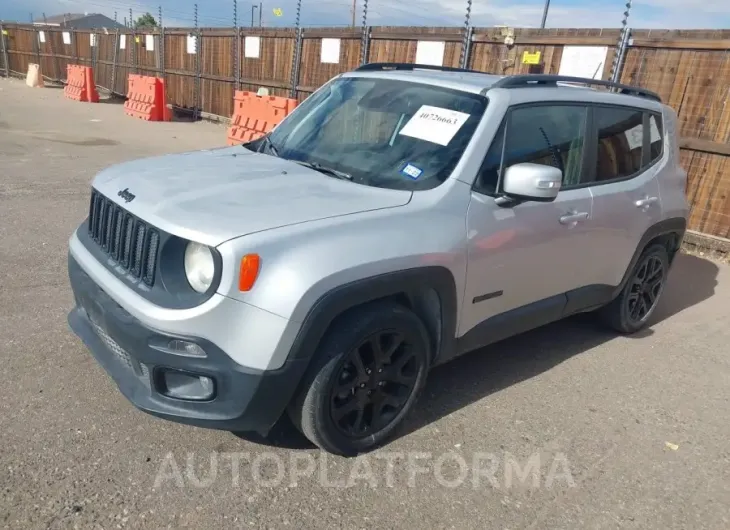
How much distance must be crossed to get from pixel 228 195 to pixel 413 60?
903 cm

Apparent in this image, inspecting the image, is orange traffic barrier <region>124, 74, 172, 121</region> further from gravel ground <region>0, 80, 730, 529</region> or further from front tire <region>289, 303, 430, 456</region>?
front tire <region>289, 303, 430, 456</region>

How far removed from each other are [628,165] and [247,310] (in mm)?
3073

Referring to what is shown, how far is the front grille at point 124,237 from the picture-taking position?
8.64 feet

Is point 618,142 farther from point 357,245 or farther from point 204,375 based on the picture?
point 204,375

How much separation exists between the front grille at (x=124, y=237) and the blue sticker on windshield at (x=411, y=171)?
1289 mm

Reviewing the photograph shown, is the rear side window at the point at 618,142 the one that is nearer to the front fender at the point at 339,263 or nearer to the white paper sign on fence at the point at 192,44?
the front fender at the point at 339,263

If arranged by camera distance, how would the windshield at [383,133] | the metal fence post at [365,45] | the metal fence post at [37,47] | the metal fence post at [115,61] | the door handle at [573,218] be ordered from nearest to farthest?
the windshield at [383,133], the door handle at [573,218], the metal fence post at [365,45], the metal fence post at [115,61], the metal fence post at [37,47]

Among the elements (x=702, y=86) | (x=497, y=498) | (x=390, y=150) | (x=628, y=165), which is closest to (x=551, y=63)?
(x=702, y=86)

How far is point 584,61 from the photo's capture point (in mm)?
8359

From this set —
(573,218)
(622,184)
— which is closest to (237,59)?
(622,184)

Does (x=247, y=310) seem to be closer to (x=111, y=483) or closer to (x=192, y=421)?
(x=192, y=421)

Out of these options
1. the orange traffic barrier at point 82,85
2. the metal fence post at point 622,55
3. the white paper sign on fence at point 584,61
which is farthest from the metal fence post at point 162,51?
the metal fence post at point 622,55

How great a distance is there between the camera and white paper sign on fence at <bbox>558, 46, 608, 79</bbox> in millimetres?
8180

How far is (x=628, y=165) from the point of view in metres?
4.21
